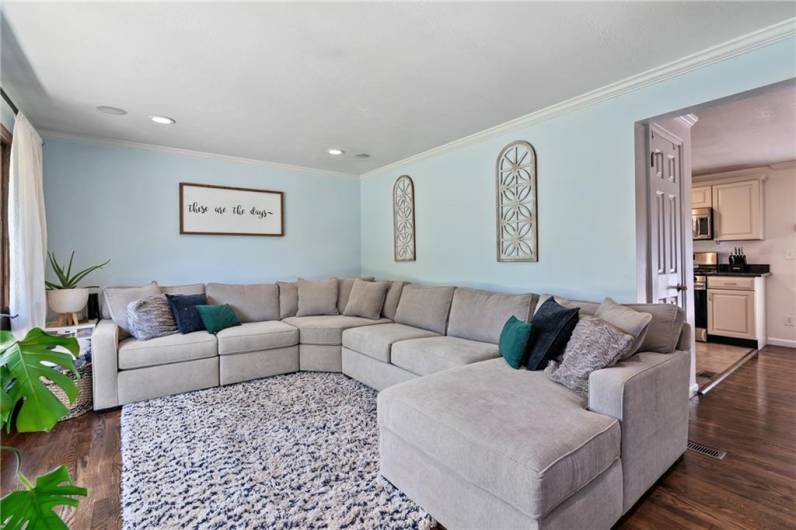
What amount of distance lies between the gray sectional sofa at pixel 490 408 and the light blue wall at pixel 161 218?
83 cm

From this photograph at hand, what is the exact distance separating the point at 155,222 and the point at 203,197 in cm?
54

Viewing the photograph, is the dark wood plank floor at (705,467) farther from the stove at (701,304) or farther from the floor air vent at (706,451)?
the stove at (701,304)

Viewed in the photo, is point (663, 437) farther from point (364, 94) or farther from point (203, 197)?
point (203, 197)

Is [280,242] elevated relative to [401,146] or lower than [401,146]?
lower

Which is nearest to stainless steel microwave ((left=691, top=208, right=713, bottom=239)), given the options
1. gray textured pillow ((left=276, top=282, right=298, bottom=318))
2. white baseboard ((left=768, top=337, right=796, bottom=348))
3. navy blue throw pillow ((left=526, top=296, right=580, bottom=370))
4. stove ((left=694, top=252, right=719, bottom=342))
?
stove ((left=694, top=252, right=719, bottom=342))

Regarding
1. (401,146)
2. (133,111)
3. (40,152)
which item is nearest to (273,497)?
(133,111)

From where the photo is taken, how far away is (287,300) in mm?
4355

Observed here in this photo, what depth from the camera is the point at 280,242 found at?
189 inches

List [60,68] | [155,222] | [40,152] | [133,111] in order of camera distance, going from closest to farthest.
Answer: [60,68] → [133,111] → [40,152] → [155,222]

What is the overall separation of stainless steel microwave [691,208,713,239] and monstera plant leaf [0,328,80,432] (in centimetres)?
667

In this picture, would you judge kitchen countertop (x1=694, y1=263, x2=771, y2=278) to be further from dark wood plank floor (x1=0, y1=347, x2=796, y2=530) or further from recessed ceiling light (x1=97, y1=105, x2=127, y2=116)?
recessed ceiling light (x1=97, y1=105, x2=127, y2=116)

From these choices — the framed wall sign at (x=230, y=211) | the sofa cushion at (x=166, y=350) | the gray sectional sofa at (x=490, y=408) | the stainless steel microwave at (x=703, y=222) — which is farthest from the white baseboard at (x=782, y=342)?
the sofa cushion at (x=166, y=350)

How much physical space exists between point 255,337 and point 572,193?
2.96 m

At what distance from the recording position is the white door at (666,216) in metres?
2.79
